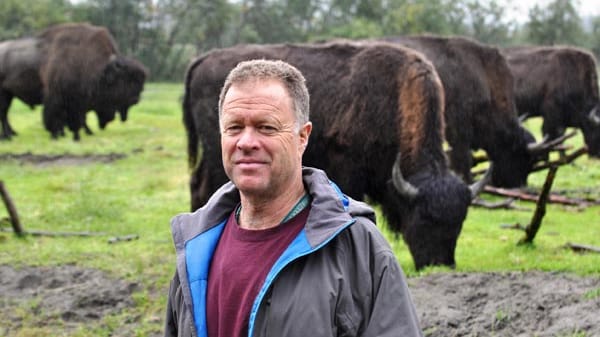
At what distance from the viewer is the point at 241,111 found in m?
2.67

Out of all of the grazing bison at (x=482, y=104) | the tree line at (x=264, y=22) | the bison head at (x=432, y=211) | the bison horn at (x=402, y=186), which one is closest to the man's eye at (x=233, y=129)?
the bison head at (x=432, y=211)

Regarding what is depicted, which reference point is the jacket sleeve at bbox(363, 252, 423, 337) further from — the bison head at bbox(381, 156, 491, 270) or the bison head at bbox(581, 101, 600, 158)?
the bison head at bbox(581, 101, 600, 158)

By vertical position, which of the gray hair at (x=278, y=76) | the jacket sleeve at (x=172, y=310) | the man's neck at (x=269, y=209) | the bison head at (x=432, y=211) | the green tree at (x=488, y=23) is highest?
the gray hair at (x=278, y=76)

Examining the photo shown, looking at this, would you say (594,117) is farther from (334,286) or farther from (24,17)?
(24,17)

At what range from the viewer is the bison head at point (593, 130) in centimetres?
1579

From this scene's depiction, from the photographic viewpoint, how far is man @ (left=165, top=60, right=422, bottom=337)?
8.23ft

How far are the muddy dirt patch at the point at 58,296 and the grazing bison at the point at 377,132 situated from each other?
2038 mm

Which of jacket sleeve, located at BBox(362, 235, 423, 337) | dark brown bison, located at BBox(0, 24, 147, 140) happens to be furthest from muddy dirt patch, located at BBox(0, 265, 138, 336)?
dark brown bison, located at BBox(0, 24, 147, 140)

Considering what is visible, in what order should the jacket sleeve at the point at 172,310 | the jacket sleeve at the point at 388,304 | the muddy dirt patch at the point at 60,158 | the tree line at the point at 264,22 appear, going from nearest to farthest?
1. the jacket sleeve at the point at 388,304
2. the jacket sleeve at the point at 172,310
3. the muddy dirt patch at the point at 60,158
4. the tree line at the point at 264,22

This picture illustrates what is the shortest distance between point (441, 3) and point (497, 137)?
37.2m

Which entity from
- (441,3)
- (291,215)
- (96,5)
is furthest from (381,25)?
(291,215)

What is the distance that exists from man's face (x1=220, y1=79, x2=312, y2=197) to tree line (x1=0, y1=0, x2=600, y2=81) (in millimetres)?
39244

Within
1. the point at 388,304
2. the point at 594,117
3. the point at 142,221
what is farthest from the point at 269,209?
the point at 594,117

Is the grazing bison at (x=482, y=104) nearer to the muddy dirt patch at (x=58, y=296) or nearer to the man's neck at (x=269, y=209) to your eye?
the muddy dirt patch at (x=58, y=296)
